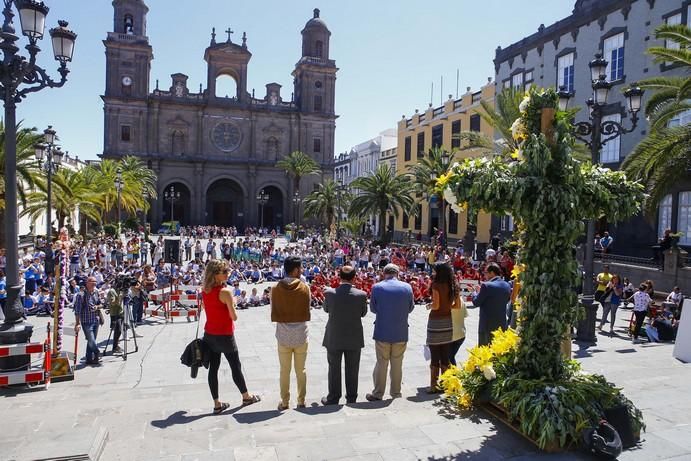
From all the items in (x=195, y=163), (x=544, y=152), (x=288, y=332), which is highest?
(x=195, y=163)

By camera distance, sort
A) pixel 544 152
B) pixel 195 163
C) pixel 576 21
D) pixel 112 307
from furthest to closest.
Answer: pixel 195 163
pixel 576 21
pixel 112 307
pixel 544 152

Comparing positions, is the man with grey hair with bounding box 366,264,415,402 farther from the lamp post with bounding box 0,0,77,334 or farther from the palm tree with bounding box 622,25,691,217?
the palm tree with bounding box 622,25,691,217

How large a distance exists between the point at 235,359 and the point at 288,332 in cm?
66

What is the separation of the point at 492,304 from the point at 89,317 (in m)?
6.72

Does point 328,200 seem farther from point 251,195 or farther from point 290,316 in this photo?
point 290,316

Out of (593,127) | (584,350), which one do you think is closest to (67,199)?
(593,127)

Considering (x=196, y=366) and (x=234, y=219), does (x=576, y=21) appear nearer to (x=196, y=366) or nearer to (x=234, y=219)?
(x=196, y=366)

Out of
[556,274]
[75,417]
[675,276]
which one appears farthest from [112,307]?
[675,276]

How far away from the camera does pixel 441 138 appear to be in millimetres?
38344

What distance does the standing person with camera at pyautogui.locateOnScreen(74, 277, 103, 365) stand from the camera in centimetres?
875

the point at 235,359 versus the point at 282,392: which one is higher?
the point at 235,359

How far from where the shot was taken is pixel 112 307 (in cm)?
944

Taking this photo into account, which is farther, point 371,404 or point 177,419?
point 371,404

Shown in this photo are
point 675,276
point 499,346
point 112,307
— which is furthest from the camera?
point 675,276
